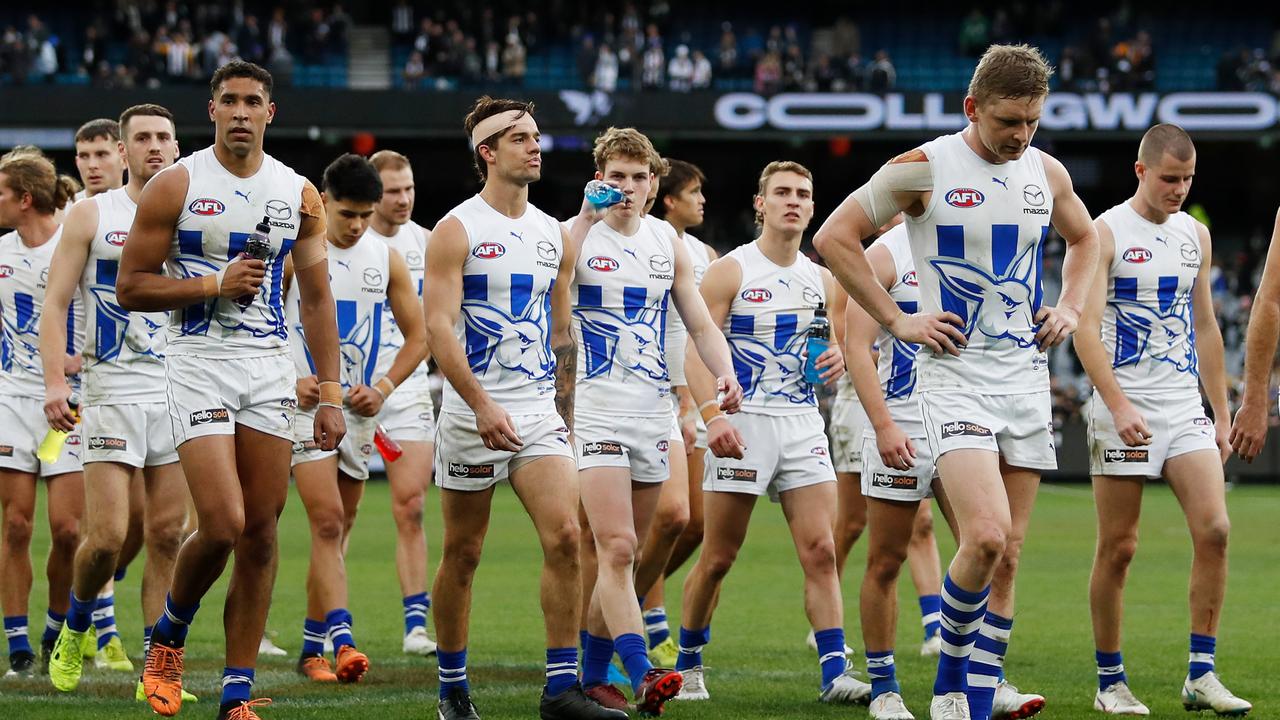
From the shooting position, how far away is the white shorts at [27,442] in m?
9.15

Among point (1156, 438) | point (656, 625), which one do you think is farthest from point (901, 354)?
point (656, 625)

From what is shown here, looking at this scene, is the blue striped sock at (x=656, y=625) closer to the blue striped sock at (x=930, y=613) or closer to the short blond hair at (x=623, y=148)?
the blue striped sock at (x=930, y=613)

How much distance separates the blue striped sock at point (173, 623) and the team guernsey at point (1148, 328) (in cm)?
437

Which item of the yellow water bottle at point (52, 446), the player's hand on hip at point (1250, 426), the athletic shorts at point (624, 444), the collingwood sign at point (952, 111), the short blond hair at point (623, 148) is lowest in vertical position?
the yellow water bottle at point (52, 446)

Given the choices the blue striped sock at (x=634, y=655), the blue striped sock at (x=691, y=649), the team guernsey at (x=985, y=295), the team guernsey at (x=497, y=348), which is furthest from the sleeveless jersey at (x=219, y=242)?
the blue striped sock at (x=691, y=649)

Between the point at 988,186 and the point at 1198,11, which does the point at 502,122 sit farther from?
the point at 1198,11

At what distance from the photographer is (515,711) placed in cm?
782

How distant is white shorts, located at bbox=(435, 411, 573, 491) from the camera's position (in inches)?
283

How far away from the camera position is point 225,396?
683 centimetres

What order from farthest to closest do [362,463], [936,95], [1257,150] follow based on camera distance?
1. [1257,150]
2. [936,95]
3. [362,463]

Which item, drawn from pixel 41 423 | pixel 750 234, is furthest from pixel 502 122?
pixel 750 234

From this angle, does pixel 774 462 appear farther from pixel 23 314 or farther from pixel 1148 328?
pixel 23 314

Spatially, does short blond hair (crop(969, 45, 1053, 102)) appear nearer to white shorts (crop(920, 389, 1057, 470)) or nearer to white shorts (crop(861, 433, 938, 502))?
white shorts (crop(920, 389, 1057, 470))

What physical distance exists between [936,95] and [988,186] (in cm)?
2578
